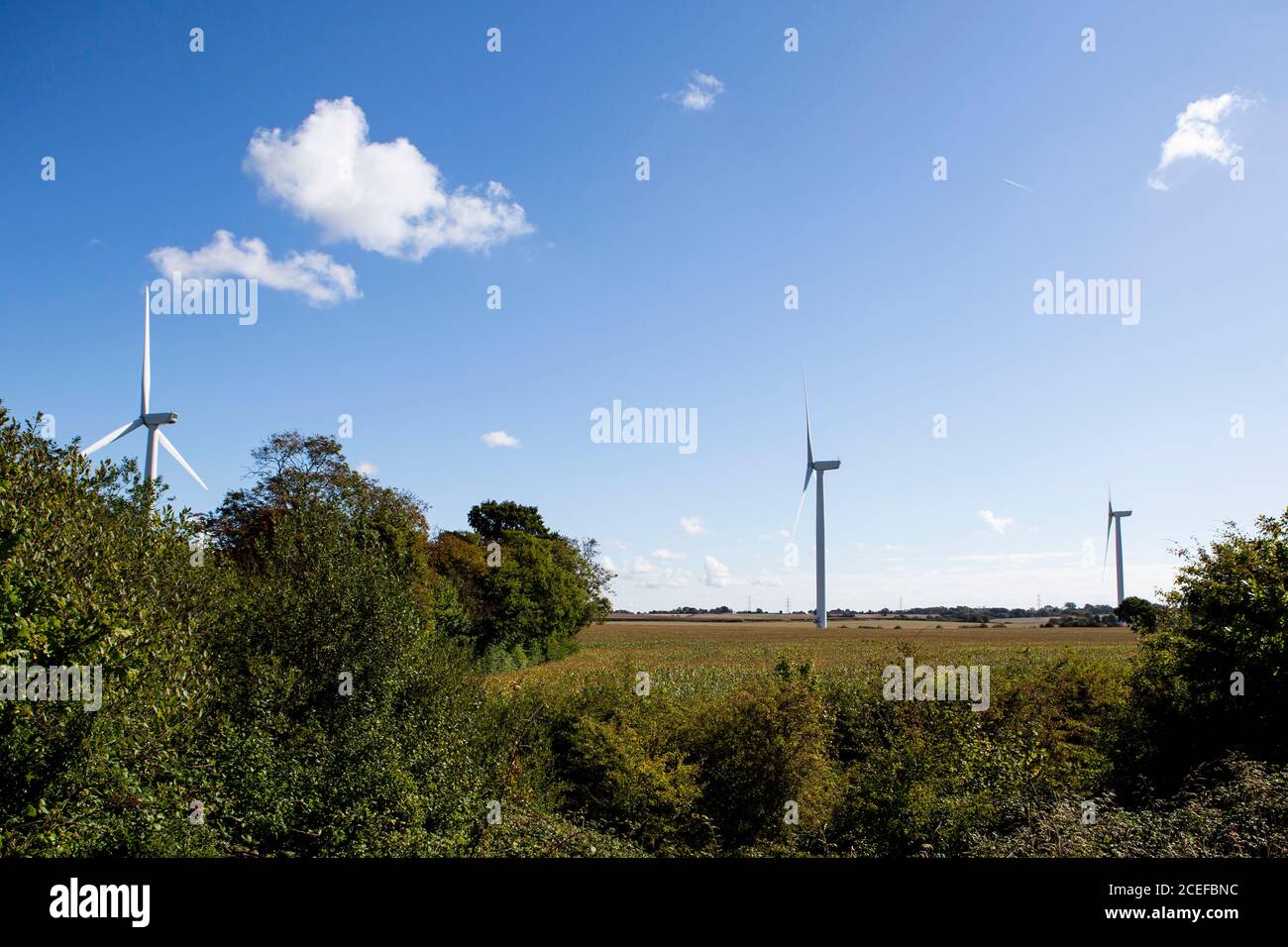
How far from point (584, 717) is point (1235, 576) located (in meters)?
16.6

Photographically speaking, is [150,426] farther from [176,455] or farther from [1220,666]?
[1220,666]

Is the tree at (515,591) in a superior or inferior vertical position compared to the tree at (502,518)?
inferior

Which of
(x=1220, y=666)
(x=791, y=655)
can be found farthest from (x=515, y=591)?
(x=1220, y=666)

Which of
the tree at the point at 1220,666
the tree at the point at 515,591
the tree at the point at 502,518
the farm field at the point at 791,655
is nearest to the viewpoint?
the tree at the point at 1220,666

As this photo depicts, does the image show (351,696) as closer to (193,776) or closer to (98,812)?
(193,776)

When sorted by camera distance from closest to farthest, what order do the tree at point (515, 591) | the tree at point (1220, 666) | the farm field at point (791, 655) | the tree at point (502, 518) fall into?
the tree at point (1220, 666)
the farm field at point (791, 655)
the tree at point (515, 591)
the tree at point (502, 518)

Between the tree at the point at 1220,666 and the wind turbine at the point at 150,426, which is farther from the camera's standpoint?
the wind turbine at the point at 150,426

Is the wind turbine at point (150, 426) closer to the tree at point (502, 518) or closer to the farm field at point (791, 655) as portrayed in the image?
the farm field at point (791, 655)

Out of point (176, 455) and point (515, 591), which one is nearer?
point (176, 455)

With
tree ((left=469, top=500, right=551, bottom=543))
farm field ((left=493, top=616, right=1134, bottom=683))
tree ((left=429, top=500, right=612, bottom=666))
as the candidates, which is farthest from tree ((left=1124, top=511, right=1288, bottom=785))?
tree ((left=469, top=500, right=551, bottom=543))

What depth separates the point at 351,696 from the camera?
53.6 ft

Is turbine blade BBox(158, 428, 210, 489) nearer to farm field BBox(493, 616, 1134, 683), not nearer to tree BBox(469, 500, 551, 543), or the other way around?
farm field BBox(493, 616, 1134, 683)

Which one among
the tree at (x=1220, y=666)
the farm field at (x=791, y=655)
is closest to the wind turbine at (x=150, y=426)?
the farm field at (x=791, y=655)
